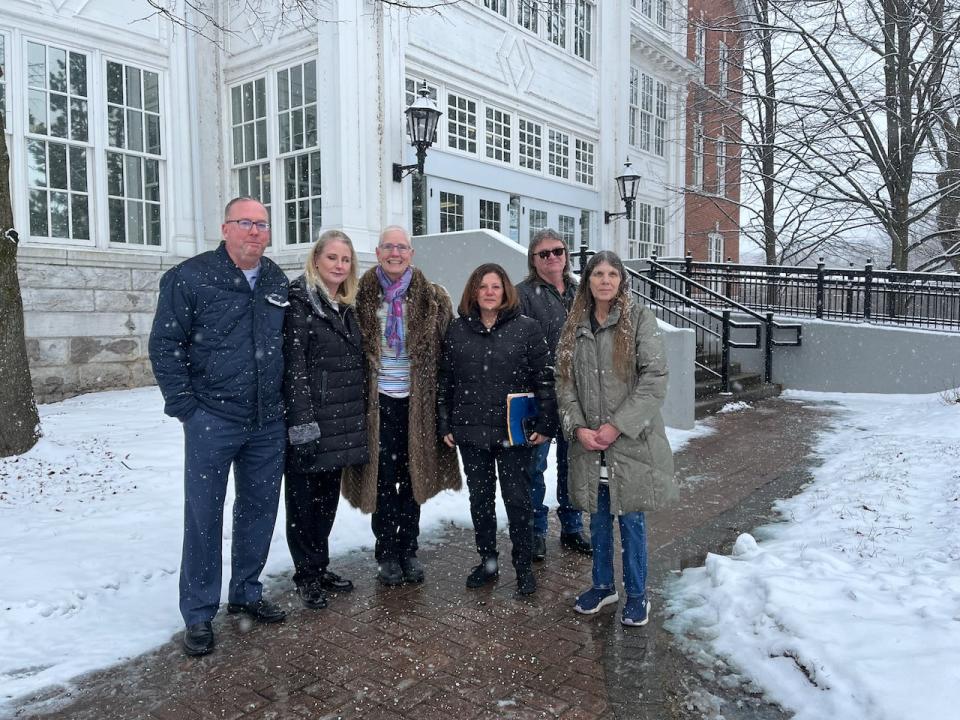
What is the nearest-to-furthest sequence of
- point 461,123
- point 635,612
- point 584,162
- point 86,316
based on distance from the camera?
point 635,612
point 86,316
point 461,123
point 584,162

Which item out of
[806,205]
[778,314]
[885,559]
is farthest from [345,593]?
[806,205]

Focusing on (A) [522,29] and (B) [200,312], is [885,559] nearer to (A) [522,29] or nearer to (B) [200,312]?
(B) [200,312]

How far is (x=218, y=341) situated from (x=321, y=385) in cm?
57

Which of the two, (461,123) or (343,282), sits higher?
(461,123)

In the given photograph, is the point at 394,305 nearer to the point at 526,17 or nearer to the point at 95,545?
the point at 95,545

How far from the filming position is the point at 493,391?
3.84 metres

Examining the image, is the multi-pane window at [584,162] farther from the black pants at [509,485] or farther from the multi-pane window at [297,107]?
the black pants at [509,485]

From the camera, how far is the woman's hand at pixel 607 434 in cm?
347

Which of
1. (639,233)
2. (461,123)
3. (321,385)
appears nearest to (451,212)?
(461,123)

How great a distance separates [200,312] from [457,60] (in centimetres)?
1050

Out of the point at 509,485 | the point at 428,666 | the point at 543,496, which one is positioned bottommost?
the point at 428,666

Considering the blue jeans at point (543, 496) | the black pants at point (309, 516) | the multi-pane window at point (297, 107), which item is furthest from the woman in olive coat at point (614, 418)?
the multi-pane window at point (297, 107)

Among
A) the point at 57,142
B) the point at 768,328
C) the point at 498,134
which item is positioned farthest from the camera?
the point at 498,134

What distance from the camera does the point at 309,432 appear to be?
354cm
